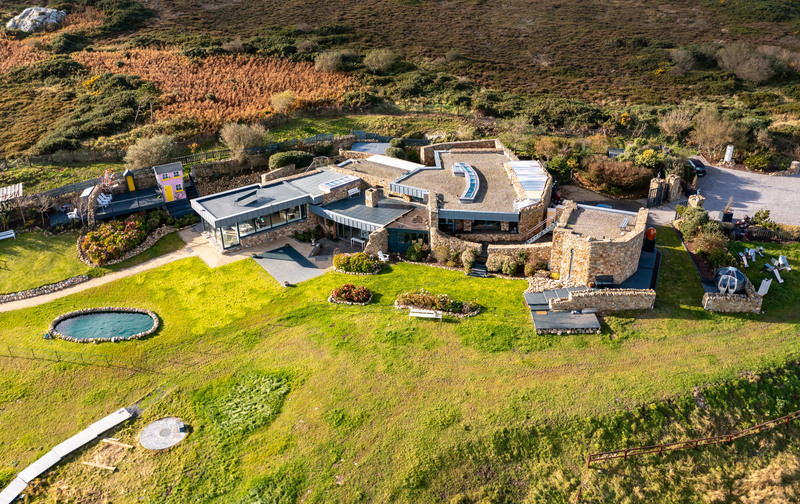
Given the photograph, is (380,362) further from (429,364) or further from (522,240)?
(522,240)

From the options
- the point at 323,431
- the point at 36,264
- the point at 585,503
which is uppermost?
the point at 36,264

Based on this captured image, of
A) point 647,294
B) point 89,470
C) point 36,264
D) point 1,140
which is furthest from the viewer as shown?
point 1,140

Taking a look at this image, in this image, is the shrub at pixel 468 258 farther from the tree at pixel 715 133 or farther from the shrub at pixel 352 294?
the tree at pixel 715 133

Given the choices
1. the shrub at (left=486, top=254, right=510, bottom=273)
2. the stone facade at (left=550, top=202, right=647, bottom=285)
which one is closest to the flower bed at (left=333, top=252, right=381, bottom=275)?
the shrub at (left=486, top=254, right=510, bottom=273)

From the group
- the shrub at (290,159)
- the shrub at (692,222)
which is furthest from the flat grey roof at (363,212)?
the shrub at (692,222)

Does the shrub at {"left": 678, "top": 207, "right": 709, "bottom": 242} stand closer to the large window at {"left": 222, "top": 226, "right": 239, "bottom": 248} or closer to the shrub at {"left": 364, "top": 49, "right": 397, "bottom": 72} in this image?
the large window at {"left": 222, "top": 226, "right": 239, "bottom": 248}

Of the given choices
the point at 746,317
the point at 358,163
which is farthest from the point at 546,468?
the point at 358,163
